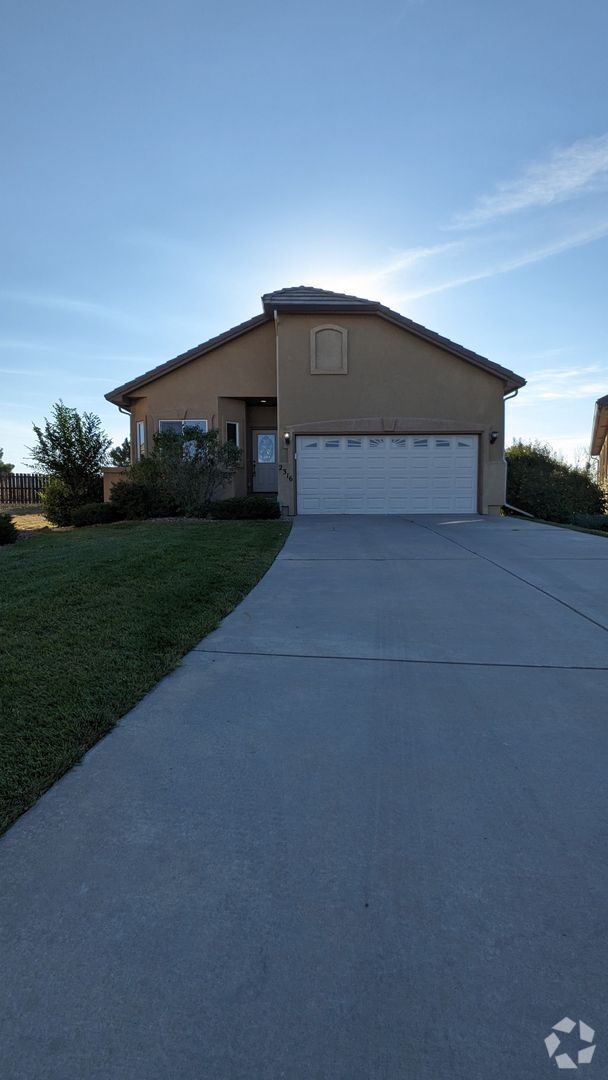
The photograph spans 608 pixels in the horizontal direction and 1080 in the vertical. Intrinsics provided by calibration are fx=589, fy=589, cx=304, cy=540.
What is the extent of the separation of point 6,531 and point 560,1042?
41.8 feet

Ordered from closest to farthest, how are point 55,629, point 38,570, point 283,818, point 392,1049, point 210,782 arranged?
point 392,1049
point 283,818
point 210,782
point 55,629
point 38,570

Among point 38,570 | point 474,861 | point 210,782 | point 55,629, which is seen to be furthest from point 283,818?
point 38,570

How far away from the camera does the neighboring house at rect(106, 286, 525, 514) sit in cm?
1695

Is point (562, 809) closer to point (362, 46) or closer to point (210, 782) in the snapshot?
point (210, 782)

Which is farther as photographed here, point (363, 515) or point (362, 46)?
point (363, 515)

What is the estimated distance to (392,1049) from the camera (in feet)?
5.13

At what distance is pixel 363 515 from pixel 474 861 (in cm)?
1437

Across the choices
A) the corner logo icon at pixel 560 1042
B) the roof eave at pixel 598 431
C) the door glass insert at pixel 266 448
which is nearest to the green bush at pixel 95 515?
the door glass insert at pixel 266 448

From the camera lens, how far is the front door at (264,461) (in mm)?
20391

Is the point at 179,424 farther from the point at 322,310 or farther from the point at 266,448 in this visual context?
the point at 322,310

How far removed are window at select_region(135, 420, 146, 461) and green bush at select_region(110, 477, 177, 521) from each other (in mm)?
2985

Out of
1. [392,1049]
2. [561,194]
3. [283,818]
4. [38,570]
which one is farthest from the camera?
[561,194]

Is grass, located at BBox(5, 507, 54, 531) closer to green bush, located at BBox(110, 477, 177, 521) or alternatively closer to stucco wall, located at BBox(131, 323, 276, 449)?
green bush, located at BBox(110, 477, 177, 521)

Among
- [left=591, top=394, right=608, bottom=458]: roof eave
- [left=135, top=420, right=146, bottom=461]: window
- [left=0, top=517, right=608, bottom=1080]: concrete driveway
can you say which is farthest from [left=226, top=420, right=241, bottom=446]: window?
[left=591, top=394, right=608, bottom=458]: roof eave
